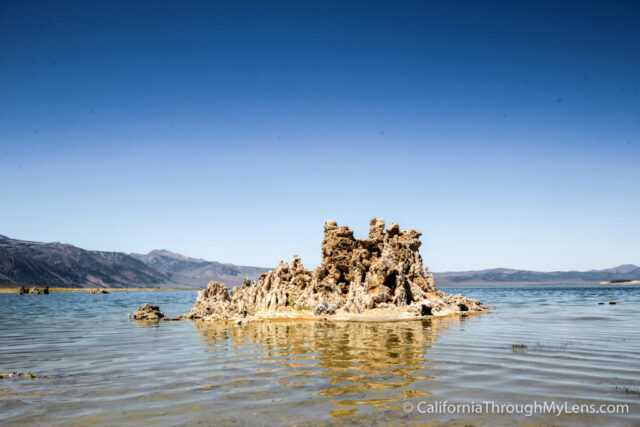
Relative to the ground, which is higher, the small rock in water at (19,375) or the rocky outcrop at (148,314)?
the small rock in water at (19,375)

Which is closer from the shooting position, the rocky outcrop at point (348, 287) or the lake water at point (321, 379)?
the lake water at point (321, 379)

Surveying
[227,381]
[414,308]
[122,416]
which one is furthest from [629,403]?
[414,308]

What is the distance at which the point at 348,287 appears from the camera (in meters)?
46.5

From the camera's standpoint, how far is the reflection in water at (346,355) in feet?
43.5

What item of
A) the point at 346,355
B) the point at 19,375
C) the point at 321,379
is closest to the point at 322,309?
the point at 346,355

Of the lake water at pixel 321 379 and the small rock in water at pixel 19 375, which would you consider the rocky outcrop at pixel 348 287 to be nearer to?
the lake water at pixel 321 379

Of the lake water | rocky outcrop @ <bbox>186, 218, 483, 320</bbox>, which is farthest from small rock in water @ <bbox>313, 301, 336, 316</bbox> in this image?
the lake water

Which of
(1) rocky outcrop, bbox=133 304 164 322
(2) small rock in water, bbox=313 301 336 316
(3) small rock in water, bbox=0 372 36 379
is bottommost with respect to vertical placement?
(1) rocky outcrop, bbox=133 304 164 322

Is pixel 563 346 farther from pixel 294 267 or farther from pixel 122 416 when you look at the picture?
pixel 294 267

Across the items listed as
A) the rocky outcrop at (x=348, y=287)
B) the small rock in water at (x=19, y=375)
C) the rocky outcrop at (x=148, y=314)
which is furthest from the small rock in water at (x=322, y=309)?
the small rock in water at (x=19, y=375)

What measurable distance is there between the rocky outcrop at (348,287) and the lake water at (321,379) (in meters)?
13.0

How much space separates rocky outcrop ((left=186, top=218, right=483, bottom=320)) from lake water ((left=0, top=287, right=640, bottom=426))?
13.0m

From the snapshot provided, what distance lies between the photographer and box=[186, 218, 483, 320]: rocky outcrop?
41.2m

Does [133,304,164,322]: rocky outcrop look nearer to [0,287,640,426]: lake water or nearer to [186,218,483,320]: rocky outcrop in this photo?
[186,218,483,320]: rocky outcrop
